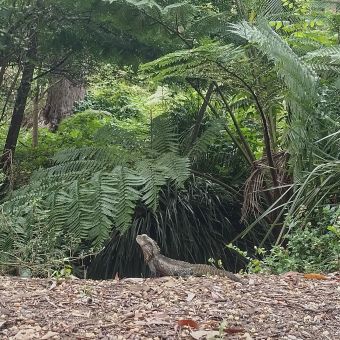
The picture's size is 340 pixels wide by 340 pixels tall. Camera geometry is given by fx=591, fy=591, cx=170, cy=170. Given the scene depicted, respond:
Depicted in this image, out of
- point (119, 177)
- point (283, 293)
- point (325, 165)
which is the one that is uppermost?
point (325, 165)

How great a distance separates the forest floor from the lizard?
18 centimetres

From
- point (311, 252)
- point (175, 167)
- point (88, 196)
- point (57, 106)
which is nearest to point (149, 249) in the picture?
point (88, 196)

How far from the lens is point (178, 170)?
5027 millimetres

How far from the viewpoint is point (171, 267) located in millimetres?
3752

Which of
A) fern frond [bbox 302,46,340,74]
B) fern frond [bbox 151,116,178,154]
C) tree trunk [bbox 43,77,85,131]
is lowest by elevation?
fern frond [bbox 151,116,178,154]

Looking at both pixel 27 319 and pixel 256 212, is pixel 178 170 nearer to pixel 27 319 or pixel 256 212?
pixel 256 212

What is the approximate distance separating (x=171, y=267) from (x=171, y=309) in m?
1.08

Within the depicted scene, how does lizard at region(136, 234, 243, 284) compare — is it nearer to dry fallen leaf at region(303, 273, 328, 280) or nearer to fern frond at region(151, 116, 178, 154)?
dry fallen leaf at region(303, 273, 328, 280)

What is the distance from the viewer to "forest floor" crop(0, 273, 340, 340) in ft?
7.93

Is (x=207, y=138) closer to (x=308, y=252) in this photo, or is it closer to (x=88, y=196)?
(x=88, y=196)

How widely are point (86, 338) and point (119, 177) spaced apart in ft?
8.60

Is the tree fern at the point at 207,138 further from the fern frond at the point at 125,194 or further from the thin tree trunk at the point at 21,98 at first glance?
the thin tree trunk at the point at 21,98

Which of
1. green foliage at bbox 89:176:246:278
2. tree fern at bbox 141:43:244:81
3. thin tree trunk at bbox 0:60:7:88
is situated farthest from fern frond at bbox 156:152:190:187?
thin tree trunk at bbox 0:60:7:88

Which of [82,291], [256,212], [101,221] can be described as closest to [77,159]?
[101,221]
